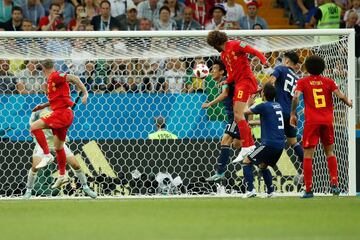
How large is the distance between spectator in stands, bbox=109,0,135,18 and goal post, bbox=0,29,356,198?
5.20 metres

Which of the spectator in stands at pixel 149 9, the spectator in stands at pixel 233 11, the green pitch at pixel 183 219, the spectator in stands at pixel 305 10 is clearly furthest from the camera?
the spectator in stands at pixel 305 10

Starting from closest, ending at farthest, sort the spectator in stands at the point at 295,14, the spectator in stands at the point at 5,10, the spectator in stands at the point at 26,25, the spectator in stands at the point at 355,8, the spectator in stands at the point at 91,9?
1. the spectator in stands at the point at 26,25
2. the spectator in stands at the point at 5,10
3. the spectator in stands at the point at 91,9
4. the spectator in stands at the point at 355,8
5. the spectator in stands at the point at 295,14

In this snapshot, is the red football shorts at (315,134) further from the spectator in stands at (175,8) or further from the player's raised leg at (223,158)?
the spectator in stands at (175,8)

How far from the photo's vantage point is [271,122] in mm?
14000

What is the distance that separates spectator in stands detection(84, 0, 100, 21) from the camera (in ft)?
69.1

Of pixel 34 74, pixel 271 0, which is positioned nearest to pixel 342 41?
pixel 34 74

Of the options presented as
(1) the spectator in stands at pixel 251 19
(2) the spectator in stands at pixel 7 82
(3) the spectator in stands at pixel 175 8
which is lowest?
(2) the spectator in stands at pixel 7 82

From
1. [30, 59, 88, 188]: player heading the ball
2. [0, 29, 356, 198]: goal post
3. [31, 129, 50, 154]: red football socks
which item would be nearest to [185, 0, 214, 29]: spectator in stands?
[0, 29, 356, 198]: goal post

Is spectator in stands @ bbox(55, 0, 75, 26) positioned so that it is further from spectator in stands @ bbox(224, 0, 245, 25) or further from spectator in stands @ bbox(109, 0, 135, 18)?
spectator in stands @ bbox(224, 0, 245, 25)

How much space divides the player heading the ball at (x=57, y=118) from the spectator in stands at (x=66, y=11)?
662cm

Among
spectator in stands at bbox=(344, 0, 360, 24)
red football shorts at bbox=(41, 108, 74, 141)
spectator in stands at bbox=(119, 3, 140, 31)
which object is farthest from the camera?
spectator in stands at bbox=(344, 0, 360, 24)

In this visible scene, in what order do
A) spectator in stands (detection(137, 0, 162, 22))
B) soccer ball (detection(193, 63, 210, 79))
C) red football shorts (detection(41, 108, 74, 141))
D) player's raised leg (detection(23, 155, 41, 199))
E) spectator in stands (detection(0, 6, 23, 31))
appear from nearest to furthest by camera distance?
1. red football shorts (detection(41, 108, 74, 141))
2. player's raised leg (detection(23, 155, 41, 199))
3. soccer ball (detection(193, 63, 210, 79))
4. spectator in stands (detection(0, 6, 23, 31))
5. spectator in stands (detection(137, 0, 162, 22))

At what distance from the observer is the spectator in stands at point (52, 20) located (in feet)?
67.2

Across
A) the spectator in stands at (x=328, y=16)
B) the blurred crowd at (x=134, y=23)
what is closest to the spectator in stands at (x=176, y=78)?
the blurred crowd at (x=134, y=23)
